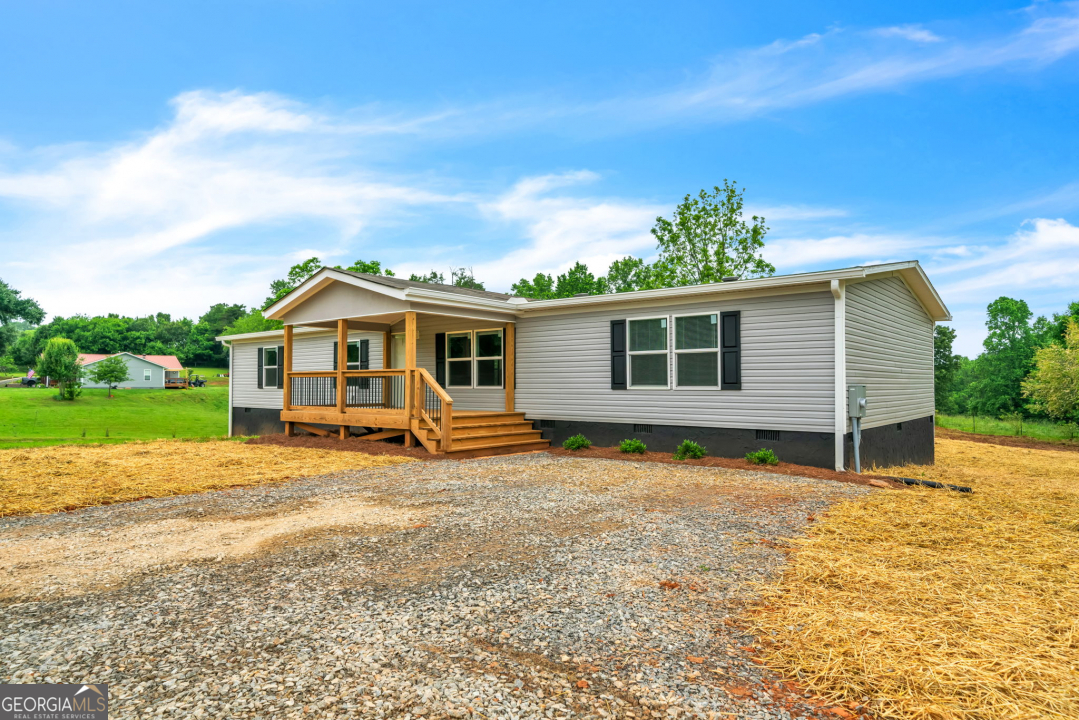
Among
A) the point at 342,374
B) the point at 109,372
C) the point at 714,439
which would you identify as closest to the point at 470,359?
the point at 342,374

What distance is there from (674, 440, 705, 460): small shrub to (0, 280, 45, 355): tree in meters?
74.3

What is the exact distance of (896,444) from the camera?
11.0 m

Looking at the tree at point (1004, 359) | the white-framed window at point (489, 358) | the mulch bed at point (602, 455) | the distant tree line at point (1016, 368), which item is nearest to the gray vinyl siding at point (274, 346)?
the mulch bed at point (602, 455)

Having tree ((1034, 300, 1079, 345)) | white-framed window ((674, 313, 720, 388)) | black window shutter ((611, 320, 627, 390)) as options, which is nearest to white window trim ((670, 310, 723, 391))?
white-framed window ((674, 313, 720, 388))

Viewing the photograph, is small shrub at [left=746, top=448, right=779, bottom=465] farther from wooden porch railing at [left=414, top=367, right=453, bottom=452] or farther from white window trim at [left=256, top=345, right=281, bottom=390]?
white window trim at [left=256, top=345, right=281, bottom=390]

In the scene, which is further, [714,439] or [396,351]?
[396,351]

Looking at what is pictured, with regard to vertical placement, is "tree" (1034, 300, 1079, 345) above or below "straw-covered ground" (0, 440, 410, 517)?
above

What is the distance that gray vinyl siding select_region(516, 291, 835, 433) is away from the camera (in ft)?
29.4

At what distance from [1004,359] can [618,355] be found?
36.9 meters

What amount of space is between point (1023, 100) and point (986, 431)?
1348cm

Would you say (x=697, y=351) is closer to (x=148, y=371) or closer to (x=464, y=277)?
(x=464, y=277)

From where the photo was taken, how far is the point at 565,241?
35125 mm

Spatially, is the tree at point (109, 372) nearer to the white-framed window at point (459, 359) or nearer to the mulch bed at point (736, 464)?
the white-framed window at point (459, 359)

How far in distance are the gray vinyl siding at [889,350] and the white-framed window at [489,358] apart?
23.3ft
